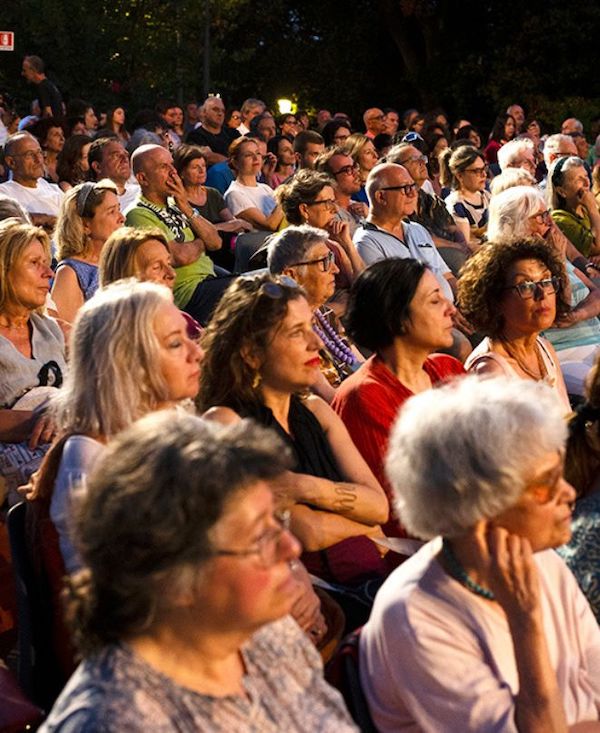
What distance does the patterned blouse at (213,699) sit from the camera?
6.74ft

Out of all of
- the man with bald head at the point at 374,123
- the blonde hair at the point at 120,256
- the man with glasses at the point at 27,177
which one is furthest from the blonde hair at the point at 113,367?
the man with bald head at the point at 374,123

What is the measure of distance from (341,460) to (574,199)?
18.3 ft

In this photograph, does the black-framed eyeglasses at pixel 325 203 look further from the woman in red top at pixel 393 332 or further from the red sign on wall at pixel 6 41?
the red sign on wall at pixel 6 41

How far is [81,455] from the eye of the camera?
136 inches

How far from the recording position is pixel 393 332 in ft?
16.1

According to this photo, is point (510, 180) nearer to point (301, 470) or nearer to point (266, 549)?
point (301, 470)

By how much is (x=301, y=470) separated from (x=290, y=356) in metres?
0.36

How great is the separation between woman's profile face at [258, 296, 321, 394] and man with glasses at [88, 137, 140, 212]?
5.26 meters

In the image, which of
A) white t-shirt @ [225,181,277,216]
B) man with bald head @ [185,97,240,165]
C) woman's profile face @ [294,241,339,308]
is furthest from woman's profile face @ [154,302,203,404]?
man with bald head @ [185,97,240,165]

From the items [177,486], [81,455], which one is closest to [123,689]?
[177,486]

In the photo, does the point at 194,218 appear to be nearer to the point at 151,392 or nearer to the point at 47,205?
the point at 47,205

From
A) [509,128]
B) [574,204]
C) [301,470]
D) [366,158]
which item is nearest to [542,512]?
[301,470]

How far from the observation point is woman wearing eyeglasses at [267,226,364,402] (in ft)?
19.9

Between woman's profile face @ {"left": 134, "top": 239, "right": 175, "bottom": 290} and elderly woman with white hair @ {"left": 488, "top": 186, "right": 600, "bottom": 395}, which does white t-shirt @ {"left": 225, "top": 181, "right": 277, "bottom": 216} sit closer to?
elderly woman with white hair @ {"left": 488, "top": 186, "right": 600, "bottom": 395}
